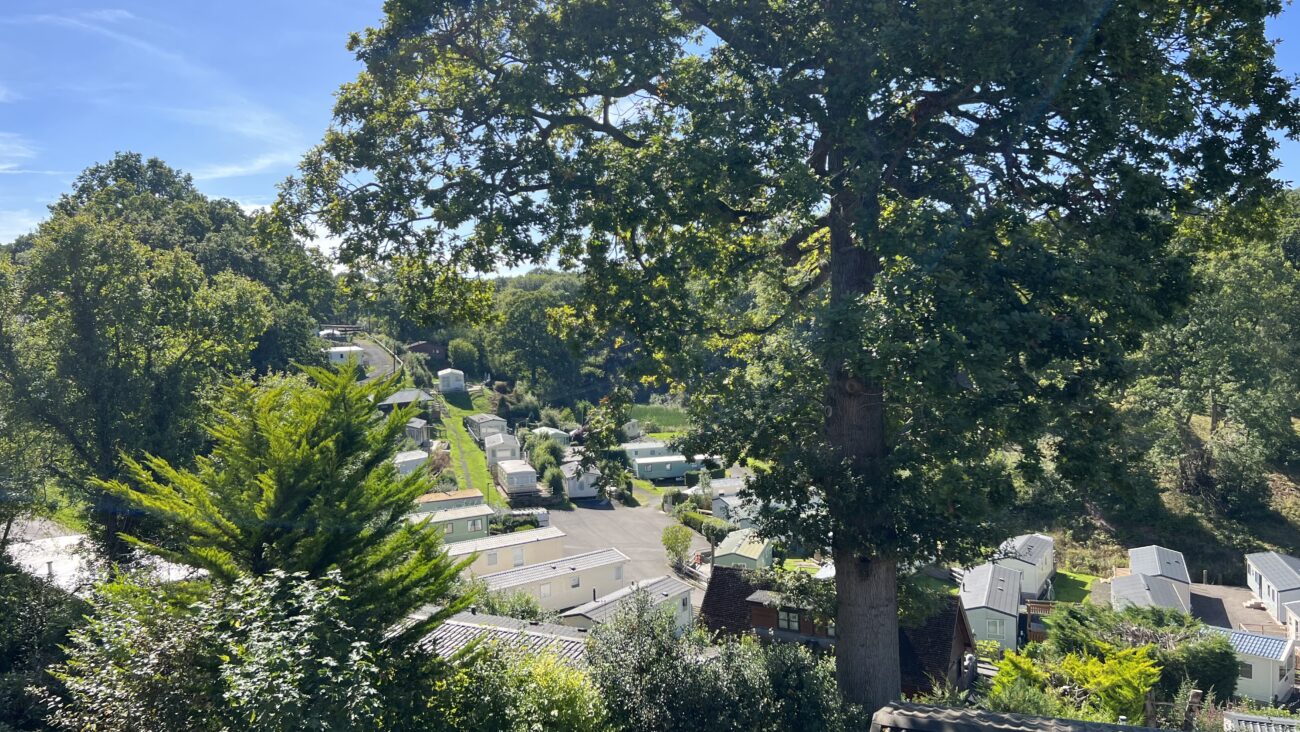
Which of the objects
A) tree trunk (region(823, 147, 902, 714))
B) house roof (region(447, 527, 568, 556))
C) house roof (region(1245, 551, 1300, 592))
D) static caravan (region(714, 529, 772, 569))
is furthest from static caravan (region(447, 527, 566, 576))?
house roof (region(1245, 551, 1300, 592))

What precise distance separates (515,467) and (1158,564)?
112ft

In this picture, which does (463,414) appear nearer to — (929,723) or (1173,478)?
(1173,478)

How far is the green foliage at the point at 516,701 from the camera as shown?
23.0 ft

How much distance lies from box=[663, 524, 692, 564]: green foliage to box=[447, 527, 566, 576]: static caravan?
4.94 metres

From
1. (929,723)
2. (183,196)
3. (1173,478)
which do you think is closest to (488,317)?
(929,723)

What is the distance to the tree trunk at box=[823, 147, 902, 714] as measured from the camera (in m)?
8.24

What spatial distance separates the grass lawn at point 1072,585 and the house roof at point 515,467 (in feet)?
96.6

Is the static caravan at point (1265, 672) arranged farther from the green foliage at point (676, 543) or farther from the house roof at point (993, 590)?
the green foliage at point (676, 543)

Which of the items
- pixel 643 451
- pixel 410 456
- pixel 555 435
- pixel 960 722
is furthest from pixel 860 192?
pixel 555 435

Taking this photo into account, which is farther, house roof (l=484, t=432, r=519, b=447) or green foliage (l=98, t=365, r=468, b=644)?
house roof (l=484, t=432, r=519, b=447)

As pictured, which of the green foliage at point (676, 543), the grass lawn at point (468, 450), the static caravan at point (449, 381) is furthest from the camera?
the static caravan at point (449, 381)

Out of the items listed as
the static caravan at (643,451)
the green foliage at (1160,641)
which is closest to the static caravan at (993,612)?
the green foliage at (1160,641)

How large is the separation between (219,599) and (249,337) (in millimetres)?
21086

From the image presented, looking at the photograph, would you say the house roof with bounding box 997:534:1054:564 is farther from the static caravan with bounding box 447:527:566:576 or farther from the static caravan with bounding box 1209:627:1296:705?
the static caravan with bounding box 447:527:566:576
